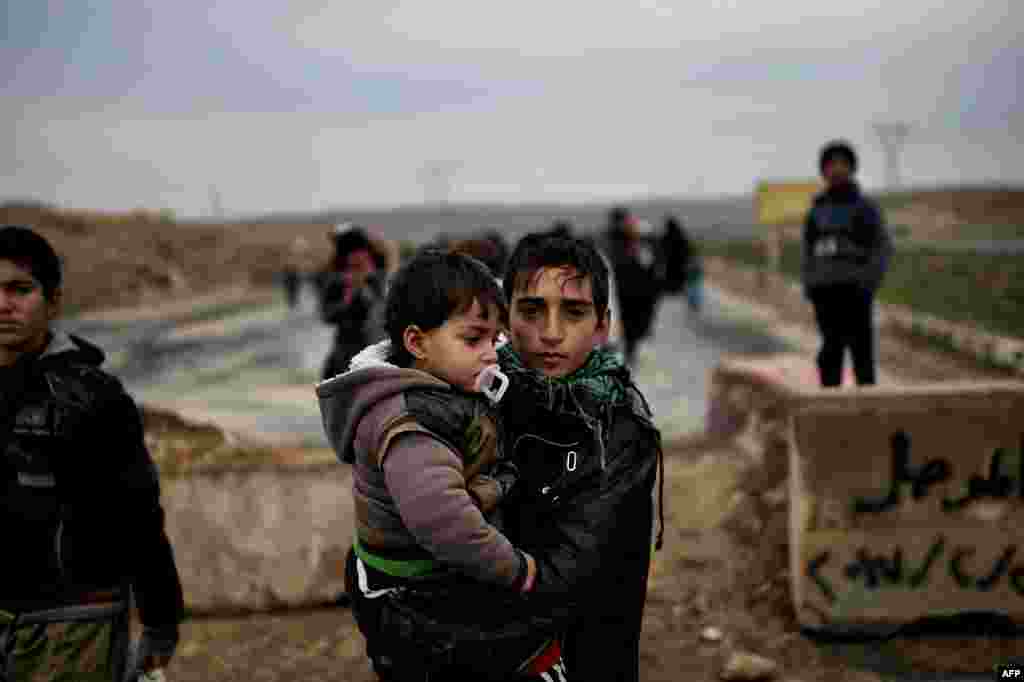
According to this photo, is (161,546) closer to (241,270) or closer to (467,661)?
(467,661)

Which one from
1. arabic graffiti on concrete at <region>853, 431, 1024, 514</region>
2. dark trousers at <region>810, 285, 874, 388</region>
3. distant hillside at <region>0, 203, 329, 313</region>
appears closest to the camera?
arabic graffiti on concrete at <region>853, 431, 1024, 514</region>

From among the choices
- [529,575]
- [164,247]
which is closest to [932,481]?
[529,575]

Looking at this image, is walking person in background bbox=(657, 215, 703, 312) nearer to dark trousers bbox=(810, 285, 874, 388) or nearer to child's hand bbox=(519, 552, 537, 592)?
dark trousers bbox=(810, 285, 874, 388)

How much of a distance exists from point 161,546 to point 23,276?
2.20 feet

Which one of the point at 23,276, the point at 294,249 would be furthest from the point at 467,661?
the point at 294,249

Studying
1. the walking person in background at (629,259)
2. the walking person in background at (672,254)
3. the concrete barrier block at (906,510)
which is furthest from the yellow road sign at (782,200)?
the concrete barrier block at (906,510)

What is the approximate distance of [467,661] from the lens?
1.61 metres

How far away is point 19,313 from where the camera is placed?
1942mm

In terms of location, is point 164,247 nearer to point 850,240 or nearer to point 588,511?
point 850,240

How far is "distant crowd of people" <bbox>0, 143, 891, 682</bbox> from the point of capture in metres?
1.57

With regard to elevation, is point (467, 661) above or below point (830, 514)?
above

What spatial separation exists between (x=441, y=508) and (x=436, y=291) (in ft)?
1.25

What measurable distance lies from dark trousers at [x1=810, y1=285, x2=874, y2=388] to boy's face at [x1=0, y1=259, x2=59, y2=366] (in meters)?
3.86

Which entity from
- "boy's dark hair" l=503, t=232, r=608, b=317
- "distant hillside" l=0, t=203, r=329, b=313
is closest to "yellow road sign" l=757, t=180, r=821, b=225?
"boy's dark hair" l=503, t=232, r=608, b=317
